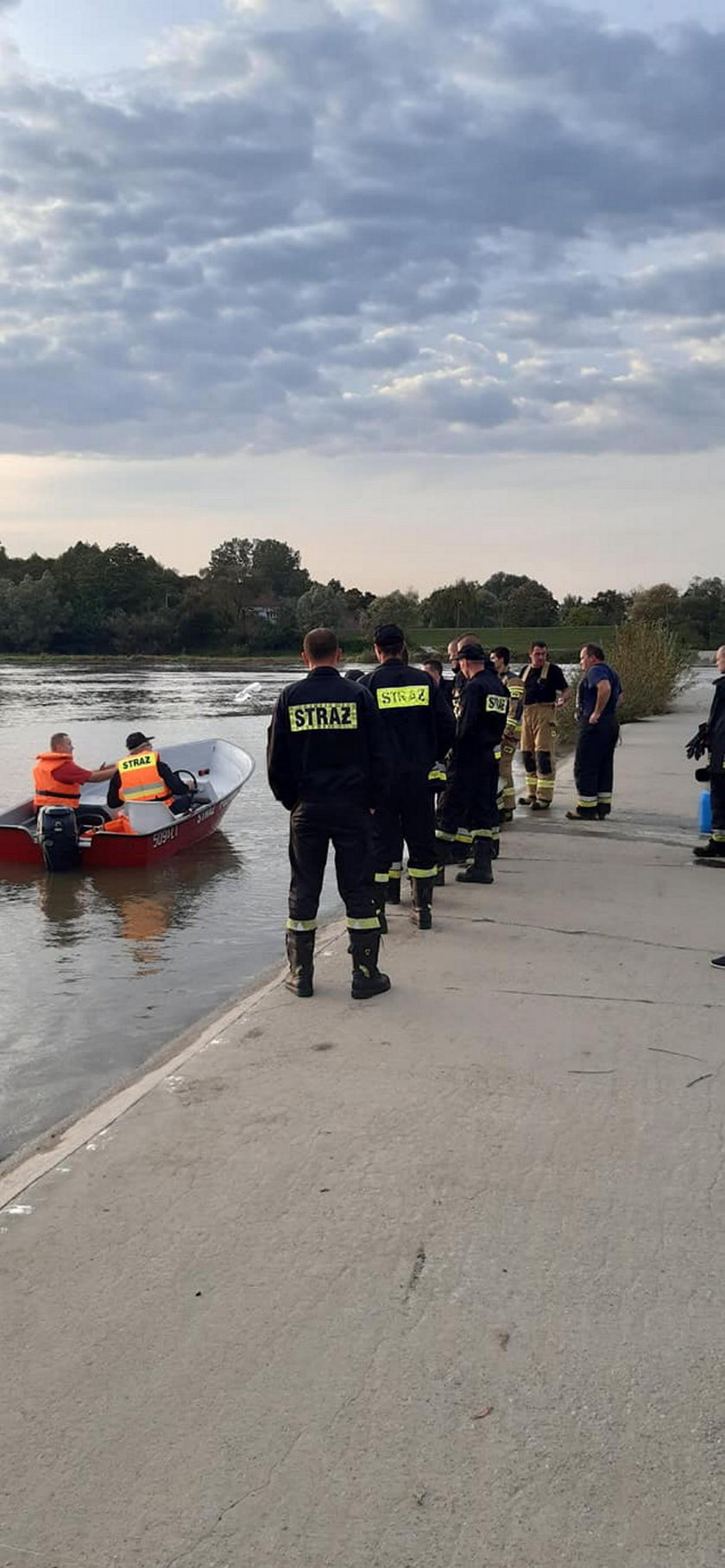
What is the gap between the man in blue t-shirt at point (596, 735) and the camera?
1168cm

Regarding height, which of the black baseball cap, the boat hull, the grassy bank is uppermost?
the grassy bank

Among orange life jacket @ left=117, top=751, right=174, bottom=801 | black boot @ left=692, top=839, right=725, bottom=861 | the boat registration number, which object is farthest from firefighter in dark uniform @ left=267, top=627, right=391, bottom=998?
orange life jacket @ left=117, top=751, right=174, bottom=801

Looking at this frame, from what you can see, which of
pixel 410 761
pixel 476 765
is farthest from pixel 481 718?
pixel 410 761

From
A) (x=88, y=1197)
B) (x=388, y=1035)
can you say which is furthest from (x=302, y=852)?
(x=88, y=1197)

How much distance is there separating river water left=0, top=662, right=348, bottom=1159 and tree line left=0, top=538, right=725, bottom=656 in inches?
3326

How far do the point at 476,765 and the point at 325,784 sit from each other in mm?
3086

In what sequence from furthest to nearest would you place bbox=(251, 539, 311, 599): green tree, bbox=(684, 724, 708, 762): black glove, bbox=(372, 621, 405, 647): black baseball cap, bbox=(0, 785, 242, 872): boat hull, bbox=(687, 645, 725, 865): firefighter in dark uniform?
1. bbox=(251, 539, 311, 599): green tree
2. bbox=(0, 785, 242, 872): boat hull
3. bbox=(684, 724, 708, 762): black glove
4. bbox=(687, 645, 725, 865): firefighter in dark uniform
5. bbox=(372, 621, 405, 647): black baseball cap

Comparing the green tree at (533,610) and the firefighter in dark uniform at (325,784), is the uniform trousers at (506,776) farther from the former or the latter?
the green tree at (533,610)

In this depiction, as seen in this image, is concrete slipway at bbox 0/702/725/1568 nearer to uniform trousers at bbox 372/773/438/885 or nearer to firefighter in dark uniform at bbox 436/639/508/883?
uniform trousers at bbox 372/773/438/885

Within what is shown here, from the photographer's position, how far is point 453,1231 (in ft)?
11.6

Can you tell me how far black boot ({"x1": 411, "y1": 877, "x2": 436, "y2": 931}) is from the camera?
7.59 meters

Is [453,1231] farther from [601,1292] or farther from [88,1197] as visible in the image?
[88,1197]

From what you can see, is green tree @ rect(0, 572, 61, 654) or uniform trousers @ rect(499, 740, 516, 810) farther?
green tree @ rect(0, 572, 61, 654)

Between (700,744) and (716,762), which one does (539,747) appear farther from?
(716,762)
